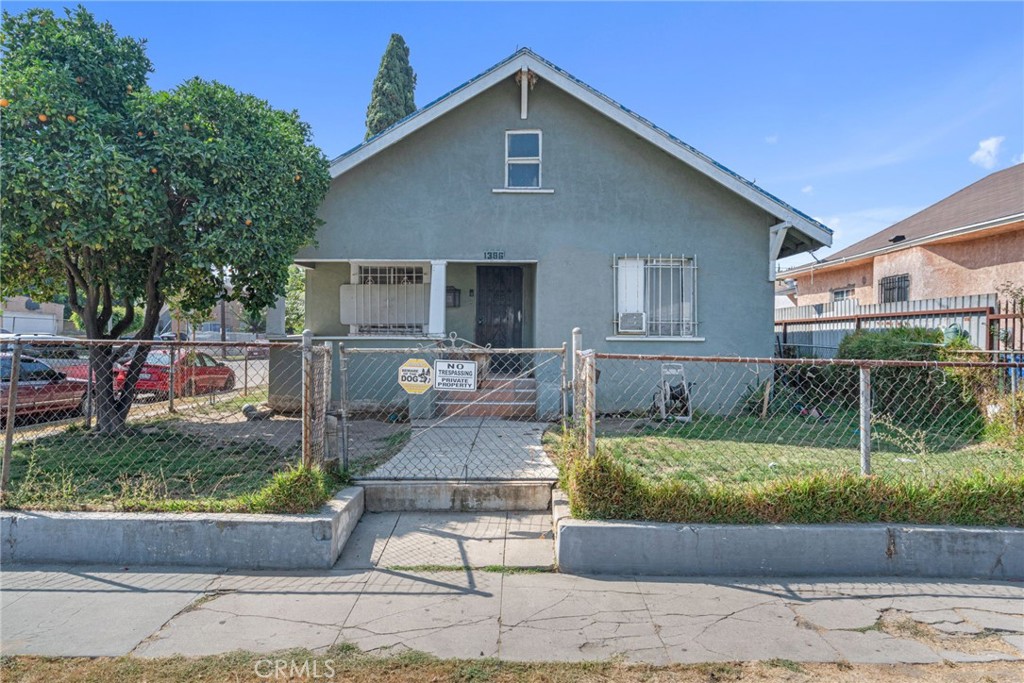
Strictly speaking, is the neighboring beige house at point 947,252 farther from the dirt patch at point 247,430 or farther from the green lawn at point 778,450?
the dirt patch at point 247,430

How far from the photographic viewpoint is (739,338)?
395 inches

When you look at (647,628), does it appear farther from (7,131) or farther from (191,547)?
(7,131)

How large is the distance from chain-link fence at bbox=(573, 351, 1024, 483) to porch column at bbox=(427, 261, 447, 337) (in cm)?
302

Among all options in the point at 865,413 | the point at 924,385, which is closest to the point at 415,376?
the point at 865,413

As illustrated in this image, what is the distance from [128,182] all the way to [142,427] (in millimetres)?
3916

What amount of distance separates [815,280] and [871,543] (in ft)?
60.7

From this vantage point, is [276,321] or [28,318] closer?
[276,321]

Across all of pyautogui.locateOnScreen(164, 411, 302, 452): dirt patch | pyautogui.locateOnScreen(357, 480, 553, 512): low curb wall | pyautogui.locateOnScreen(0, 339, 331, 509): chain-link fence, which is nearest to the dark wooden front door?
pyautogui.locateOnScreen(0, 339, 331, 509): chain-link fence

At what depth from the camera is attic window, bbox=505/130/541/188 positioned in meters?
9.99

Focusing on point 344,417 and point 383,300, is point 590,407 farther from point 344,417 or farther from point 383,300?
point 383,300

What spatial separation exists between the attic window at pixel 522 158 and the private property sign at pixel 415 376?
18.4ft

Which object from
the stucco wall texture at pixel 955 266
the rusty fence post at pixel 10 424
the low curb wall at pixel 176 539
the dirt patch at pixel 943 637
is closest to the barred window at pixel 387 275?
the rusty fence post at pixel 10 424

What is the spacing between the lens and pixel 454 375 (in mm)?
5367

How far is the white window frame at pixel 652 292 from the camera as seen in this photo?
32.8 ft
